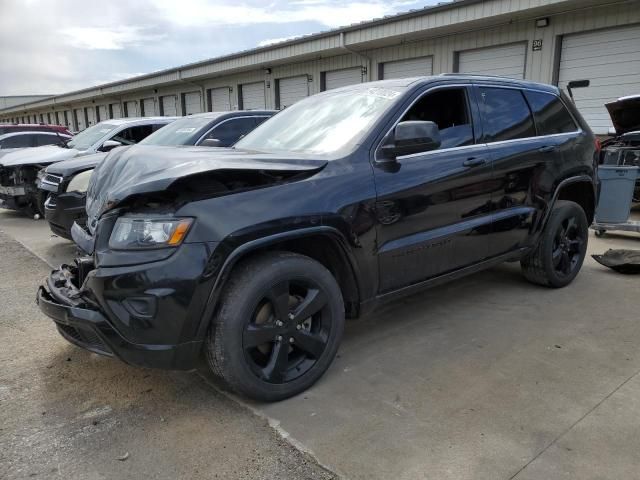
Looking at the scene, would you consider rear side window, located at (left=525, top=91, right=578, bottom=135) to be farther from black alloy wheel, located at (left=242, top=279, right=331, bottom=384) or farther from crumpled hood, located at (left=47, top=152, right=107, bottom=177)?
crumpled hood, located at (left=47, top=152, right=107, bottom=177)

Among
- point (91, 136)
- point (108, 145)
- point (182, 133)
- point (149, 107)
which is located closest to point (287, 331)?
point (182, 133)

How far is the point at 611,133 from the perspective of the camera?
356 inches

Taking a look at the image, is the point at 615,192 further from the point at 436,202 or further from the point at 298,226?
the point at 298,226

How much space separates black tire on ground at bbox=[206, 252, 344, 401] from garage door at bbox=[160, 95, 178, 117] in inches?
983

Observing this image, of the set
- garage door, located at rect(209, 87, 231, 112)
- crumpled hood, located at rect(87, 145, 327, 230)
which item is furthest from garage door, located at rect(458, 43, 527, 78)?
garage door, located at rect(209, 87, 231, 112)

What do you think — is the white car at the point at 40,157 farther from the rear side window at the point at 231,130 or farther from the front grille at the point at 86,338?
the front grille at the point at 86,338

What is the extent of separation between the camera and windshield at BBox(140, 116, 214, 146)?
670 cm

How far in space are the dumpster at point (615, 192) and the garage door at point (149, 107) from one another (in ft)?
83.9

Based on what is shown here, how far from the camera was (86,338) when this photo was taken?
2783mm

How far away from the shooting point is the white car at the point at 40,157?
8828mm

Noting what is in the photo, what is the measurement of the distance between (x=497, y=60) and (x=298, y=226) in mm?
11439

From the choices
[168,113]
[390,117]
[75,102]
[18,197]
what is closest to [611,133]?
[390,117]

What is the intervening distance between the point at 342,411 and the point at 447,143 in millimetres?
Answer: 2017

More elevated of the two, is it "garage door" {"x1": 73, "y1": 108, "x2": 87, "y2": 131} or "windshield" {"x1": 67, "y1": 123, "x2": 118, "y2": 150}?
"garage door" {"x1": 73, "y1": 108, "x2": 87, "y2": 131}
